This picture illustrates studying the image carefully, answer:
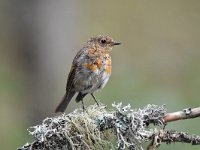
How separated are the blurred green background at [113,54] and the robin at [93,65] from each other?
42.8 inches

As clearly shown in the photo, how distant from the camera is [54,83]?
920 cm

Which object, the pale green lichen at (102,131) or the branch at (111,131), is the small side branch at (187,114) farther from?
the pale green lichen at (102,131)

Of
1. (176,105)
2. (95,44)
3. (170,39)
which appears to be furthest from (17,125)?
(95,44)

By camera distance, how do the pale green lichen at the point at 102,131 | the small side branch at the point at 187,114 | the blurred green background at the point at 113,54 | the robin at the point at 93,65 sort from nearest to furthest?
the small side branch at the point at 187,114 → the pale green lichen at the point at 102,131 → the robin at the point at 93,65 → the blurred green background at the point at 113,54

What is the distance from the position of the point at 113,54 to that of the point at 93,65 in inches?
233

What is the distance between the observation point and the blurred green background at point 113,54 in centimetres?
921

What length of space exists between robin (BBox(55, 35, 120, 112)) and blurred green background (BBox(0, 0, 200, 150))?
3.57ft

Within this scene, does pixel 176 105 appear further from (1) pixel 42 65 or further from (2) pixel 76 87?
(2) pixel 76 87

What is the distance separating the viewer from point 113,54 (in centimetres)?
1227

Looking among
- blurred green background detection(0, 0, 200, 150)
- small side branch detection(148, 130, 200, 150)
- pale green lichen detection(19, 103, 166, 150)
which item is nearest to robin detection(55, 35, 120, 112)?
blurred green background detection(0, 0, 200, 150)

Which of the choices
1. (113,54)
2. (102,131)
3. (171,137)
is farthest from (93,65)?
(113,54)

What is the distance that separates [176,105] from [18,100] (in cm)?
269

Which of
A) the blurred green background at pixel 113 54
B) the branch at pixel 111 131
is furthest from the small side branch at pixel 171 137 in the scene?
the blurred green background at pixel 113 54

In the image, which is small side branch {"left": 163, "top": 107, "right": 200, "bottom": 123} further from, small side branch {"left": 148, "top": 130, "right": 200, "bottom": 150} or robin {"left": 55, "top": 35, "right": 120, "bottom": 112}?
robin {"left": 55, "top": 35, "right": 120, "bottom": 112}
